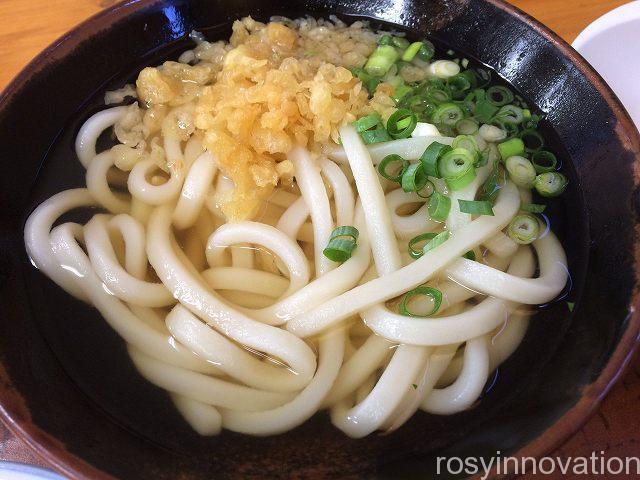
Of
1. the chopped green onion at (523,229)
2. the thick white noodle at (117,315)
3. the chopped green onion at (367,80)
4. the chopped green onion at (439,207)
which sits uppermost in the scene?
the chopped green onion at (367,80)

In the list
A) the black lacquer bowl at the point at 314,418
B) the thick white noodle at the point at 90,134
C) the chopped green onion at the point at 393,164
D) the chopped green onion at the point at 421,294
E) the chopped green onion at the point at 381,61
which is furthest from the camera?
the chopped green onion at the point at 381,61

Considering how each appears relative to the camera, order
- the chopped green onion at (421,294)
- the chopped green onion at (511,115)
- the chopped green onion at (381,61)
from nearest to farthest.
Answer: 1. the chopped green onion at (421,294)
2. the chopped green onion at (511,115)
3. the chopped green onion at (381,61)

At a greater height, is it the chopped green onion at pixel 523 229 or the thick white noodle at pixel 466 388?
the chopped green onion at pixel 523 229

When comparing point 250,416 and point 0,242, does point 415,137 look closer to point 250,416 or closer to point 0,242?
point 250,416

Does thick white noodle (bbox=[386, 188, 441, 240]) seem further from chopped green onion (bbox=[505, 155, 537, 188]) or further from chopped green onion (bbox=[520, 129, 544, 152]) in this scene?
chopped green onion (bbox=[520, 129, 544, 152])

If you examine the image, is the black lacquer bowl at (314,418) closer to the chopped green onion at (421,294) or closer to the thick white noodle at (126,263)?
the thick white noodle at (126,263)

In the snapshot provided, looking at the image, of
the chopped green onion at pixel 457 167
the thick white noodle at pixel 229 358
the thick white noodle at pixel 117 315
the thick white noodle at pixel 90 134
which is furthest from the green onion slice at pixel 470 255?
the thick white noodle at pixel 90 134
